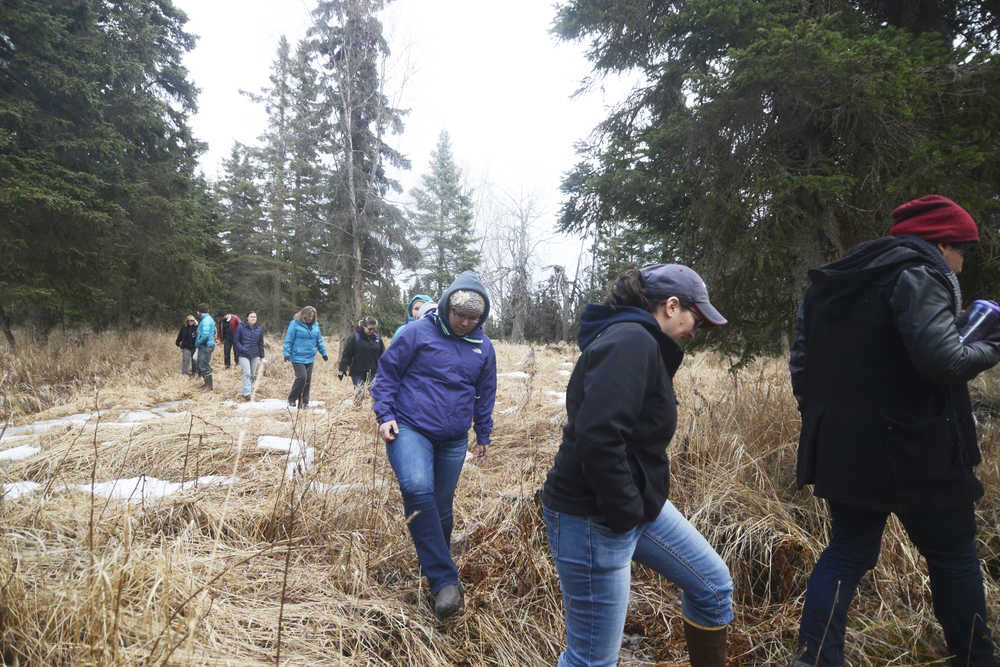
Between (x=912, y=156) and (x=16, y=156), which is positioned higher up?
(x=16, y=156)

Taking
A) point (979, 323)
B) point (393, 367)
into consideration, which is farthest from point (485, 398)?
point (979, 323)

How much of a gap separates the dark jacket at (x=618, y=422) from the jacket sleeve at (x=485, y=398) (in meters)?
1.40

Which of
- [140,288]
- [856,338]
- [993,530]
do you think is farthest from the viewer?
[140,288]

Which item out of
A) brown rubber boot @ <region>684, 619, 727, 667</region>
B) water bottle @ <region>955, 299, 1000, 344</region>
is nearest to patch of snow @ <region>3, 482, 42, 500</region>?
brown rubber boot @ <region>684, 619, 727, 667</region>

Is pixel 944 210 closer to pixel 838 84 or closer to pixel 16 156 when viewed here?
pixel 838 84

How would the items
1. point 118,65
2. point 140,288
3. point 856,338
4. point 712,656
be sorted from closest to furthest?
point 712,656 → point 856,338 → point 118,65 → point 140,288

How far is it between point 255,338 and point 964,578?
958cm

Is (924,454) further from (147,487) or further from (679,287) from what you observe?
(147,487)

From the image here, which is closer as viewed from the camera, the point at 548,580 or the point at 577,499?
the point at 577,499

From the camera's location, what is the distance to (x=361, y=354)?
24.2 feet

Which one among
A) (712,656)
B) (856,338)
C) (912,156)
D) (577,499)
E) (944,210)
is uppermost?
(912,156)

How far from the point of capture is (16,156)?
365 inches

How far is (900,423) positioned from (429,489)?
1.96 metres

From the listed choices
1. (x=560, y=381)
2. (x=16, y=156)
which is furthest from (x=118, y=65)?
(x=560, y=381)
